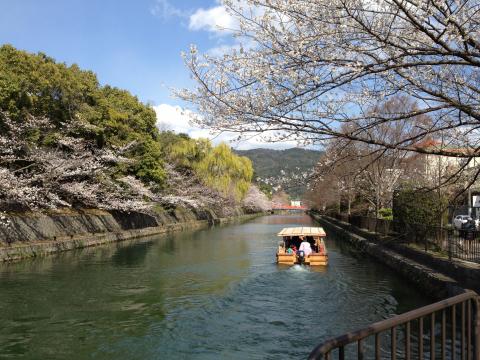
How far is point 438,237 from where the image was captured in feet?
47.5

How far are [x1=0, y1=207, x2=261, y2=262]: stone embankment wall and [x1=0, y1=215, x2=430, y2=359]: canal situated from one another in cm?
132

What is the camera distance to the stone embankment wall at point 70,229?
749 inches

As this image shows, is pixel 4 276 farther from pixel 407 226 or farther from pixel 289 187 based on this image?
pixel 407 226

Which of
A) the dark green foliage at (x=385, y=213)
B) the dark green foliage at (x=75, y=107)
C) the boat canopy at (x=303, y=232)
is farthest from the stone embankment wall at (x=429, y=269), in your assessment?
the dark green foliage at (x=75, y=107)

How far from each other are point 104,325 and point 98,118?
68.4 feet

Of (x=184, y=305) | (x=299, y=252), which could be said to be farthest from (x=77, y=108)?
(x=184, y=305)

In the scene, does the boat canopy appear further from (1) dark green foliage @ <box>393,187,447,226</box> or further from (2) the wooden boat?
(1) dark green foliage @ <box>393,187,447,226</box>

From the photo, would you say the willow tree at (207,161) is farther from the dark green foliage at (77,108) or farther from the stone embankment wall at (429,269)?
the stone embankment wall at (429,269)

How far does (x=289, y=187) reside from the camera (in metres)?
6.87

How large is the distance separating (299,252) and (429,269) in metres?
6.30

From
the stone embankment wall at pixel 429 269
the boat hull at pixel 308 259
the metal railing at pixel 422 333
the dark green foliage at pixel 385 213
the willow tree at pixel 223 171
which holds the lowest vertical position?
the boat hull at pixel 308 259

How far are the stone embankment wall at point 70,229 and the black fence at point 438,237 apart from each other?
1580cm

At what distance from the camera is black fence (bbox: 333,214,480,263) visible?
464 inches

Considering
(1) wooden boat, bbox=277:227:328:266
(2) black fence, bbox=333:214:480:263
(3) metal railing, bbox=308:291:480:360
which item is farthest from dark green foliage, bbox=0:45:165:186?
(3) metal railing, bbox=308:291:480:360
